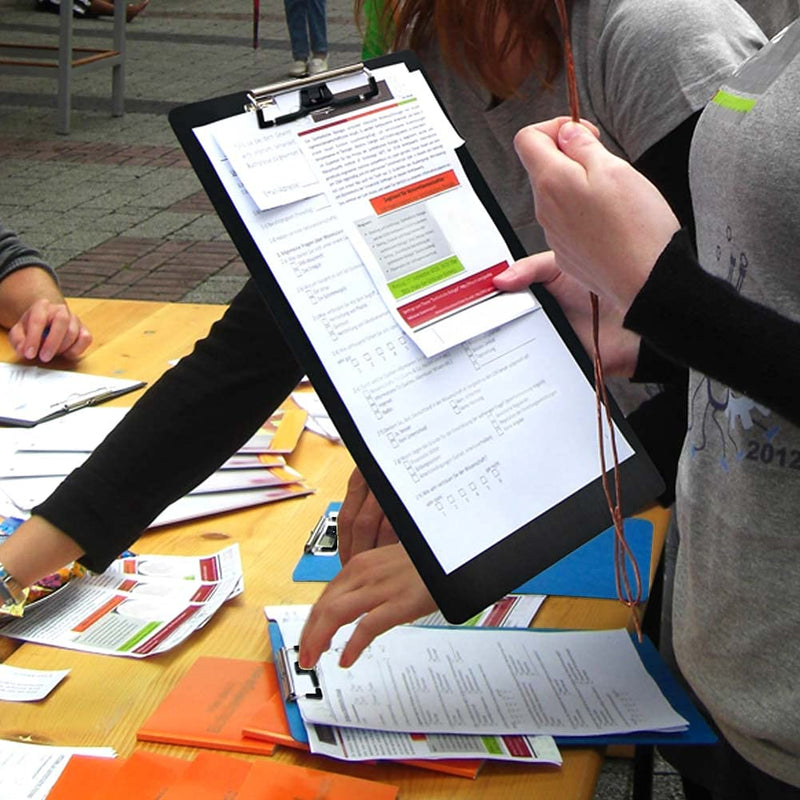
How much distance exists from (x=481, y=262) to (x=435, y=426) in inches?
7.9

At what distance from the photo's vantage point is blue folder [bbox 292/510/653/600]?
1.51 m

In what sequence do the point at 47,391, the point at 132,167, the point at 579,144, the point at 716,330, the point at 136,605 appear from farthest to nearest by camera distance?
the point at 132,167 < the point at 47,391 < the point at 136,605 < the point at 579,144 < the point at 716,330

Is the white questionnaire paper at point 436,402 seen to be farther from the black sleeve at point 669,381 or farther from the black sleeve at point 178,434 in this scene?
the black sleeve at point 178,434

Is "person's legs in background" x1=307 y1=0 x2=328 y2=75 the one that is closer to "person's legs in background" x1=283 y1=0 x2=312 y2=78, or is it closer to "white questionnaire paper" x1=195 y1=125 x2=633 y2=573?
"person's legs in background" x1=283 y1=0 x2=312 y2=78

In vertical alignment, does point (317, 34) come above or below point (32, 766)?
above

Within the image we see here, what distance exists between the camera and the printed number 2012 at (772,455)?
→ 3.11 feet

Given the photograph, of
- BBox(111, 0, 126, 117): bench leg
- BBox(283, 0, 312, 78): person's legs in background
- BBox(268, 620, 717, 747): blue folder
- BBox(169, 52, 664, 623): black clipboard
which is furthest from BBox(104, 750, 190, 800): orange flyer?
BBox(283, 0, 312, 78): person's legs in background

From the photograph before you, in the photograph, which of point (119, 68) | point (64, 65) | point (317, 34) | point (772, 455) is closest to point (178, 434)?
point (772, 455)

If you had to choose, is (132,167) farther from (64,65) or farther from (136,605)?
(136,605)

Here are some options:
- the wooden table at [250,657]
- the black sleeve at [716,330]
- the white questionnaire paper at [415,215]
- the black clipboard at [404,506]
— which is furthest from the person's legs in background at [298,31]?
the black sleeve at [716,330]

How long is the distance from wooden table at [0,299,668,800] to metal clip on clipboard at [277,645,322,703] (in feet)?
0.12

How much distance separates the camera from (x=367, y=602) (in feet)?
4.10

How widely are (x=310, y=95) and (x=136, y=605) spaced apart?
640 millimetres

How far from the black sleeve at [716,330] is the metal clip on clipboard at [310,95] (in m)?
0.43
